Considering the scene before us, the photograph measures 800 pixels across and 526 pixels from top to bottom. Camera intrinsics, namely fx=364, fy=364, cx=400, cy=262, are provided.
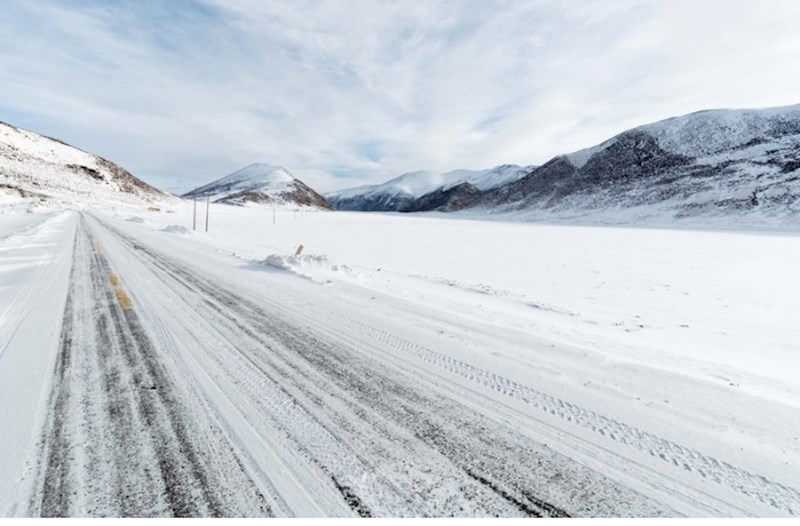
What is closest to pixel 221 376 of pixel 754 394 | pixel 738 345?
pixel 754 394

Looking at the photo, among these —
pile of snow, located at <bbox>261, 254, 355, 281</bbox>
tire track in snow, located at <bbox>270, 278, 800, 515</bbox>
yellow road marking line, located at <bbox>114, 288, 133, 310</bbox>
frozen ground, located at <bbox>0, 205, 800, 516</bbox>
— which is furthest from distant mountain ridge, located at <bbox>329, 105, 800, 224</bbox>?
yellow road marking line, located at <bbox>114, 288, 133, 310</bbox>

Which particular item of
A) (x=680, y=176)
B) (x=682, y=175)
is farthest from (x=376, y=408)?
(x=682, y=175)

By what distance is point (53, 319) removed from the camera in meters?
5.46

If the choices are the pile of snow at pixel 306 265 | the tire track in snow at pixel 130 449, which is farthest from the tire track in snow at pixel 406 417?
the pile of snow at pixel 306 265

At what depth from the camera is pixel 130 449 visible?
8.59 ft

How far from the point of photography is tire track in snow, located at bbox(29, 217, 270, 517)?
216cm

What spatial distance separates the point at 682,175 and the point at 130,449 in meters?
100.0

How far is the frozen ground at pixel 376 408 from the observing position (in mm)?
2299

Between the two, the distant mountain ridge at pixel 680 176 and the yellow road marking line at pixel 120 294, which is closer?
the yellow road marking line at pixel 120 294

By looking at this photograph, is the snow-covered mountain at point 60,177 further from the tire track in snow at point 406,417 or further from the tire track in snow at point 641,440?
the tire track in snow at point 641,440

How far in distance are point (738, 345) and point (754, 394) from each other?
3226 millimetres

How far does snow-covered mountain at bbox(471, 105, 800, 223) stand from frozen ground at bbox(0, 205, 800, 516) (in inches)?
2282

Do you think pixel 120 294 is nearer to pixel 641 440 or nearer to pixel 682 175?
pixel 641 440

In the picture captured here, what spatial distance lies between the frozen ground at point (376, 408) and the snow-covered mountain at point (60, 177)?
8384cm
